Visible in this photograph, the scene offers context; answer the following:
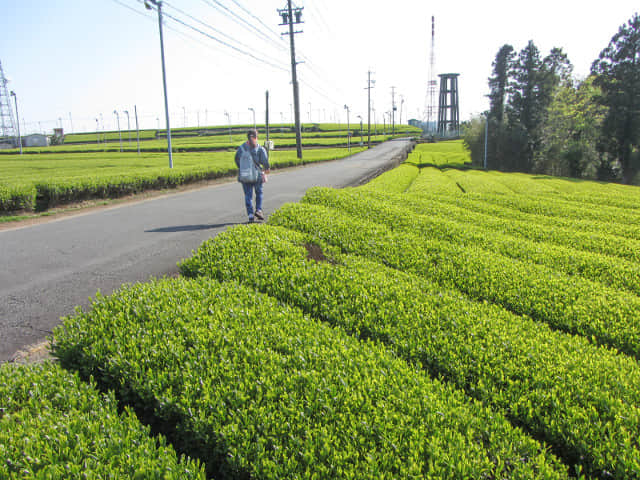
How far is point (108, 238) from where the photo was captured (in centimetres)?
A: 895

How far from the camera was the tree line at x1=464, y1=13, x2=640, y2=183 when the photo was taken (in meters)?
47.8

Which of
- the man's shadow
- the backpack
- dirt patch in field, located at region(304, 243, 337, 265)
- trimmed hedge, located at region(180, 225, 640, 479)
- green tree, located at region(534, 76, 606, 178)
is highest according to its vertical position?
green tree, located at region(534, 76, 606, 178)

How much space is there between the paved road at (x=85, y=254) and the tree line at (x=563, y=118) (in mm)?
54905

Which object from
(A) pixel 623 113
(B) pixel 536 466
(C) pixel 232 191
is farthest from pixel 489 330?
(A) pixel 623 113

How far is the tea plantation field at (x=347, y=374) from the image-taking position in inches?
110

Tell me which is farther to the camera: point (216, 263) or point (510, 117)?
point (510, 117)

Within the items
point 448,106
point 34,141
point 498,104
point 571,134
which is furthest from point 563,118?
point 34,141

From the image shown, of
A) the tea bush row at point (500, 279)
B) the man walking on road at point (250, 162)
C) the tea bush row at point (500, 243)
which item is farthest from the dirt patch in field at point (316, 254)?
the man walking on road at point (250, 162)

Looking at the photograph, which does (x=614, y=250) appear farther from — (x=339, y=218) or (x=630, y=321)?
(x=339, y=218)

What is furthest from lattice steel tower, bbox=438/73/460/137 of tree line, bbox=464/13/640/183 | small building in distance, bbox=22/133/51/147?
small building in distance, bbox=22/133/51/147

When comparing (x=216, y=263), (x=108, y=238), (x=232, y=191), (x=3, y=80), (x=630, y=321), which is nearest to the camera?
(x=630, y=321)

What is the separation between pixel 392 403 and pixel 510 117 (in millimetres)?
71181

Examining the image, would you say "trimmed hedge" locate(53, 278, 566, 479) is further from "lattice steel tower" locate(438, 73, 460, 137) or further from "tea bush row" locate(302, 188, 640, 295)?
"lattice steel tower" locate(438, 73, 460, 137)

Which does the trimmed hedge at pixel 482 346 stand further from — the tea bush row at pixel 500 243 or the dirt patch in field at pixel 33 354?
the tea bush row at pixel 500 243
